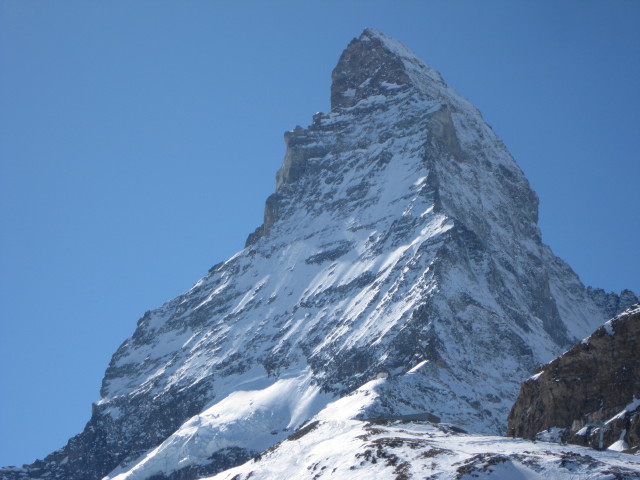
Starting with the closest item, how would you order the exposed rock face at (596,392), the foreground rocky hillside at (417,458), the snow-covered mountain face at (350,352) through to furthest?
the foreground rocky hillside at (417,458) → the exposed rock face at (596,392) → the snow-covered mountain face at (350,352)

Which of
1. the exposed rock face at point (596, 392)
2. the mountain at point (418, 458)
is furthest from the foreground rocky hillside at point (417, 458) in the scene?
the exposed rock face at point (596, 392)

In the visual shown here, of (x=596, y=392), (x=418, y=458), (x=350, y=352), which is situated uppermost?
(x=350, y=352)

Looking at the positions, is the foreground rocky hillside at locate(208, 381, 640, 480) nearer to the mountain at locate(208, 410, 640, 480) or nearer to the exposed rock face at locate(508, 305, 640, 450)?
the mountain at locate(208, 410, 640, 480)

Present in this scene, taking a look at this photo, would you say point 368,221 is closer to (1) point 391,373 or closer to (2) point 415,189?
(2) point 415,189

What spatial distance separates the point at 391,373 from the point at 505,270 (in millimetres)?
46992

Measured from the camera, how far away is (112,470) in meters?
178

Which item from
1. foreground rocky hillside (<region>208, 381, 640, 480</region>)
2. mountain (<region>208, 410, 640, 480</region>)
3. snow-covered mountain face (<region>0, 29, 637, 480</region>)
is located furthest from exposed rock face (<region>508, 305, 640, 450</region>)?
snow-covered mountain face (<region>0, 29, 637, 480</region>)

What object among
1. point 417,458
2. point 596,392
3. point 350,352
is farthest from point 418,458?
point 350,352

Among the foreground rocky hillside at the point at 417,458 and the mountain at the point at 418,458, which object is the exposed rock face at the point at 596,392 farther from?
the foreground rocky hillside at the point at 417,458

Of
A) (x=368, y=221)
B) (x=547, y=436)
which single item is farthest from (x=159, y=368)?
(x=547, y=436)

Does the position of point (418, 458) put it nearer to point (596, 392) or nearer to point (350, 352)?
point (596, 392)

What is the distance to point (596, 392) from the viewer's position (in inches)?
3214

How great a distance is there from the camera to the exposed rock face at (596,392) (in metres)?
78.3

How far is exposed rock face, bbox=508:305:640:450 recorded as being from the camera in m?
78.3
